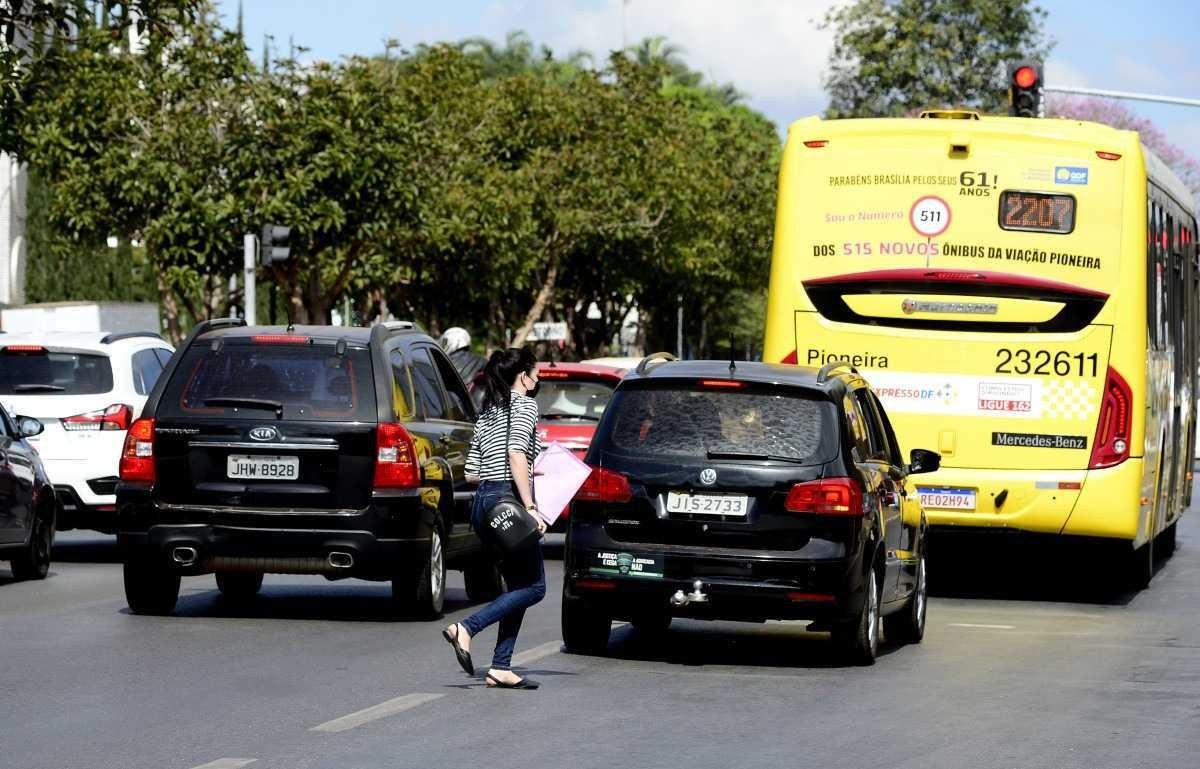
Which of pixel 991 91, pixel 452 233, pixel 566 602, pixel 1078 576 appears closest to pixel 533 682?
pixel 566 602

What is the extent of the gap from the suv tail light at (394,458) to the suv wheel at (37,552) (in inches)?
180

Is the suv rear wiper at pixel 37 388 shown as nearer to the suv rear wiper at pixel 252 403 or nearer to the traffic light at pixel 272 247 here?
the suv rear wiper at pixel 252 403

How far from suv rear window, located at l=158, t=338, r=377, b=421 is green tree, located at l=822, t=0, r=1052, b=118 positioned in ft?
155

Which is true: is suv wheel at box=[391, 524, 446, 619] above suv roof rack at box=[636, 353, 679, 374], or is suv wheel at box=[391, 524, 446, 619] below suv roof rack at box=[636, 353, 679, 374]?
below

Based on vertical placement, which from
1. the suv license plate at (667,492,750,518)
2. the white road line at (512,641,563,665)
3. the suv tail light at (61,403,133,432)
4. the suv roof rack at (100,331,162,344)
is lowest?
the white road line at (512,641,563,665)

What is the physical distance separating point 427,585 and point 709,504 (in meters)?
2.75

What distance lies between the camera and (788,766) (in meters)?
9.07

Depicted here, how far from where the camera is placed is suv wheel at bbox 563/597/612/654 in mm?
12891

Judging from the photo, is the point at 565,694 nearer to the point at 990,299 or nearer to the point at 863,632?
the point at 863,632

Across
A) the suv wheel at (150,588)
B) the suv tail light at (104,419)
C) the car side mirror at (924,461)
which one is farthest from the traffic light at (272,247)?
the car side mirror at (924,461)

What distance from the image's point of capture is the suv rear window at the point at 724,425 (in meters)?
12.5

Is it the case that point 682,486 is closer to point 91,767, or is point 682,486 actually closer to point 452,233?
point 91,767

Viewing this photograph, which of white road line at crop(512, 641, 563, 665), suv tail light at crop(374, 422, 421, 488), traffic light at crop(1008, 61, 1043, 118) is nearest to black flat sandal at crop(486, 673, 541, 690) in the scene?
white road line at crop(512, 641, 563, 665)

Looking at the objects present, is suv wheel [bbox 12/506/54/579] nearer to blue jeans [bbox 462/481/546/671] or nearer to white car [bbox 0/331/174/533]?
white car [bbox 0/331/174/533]
